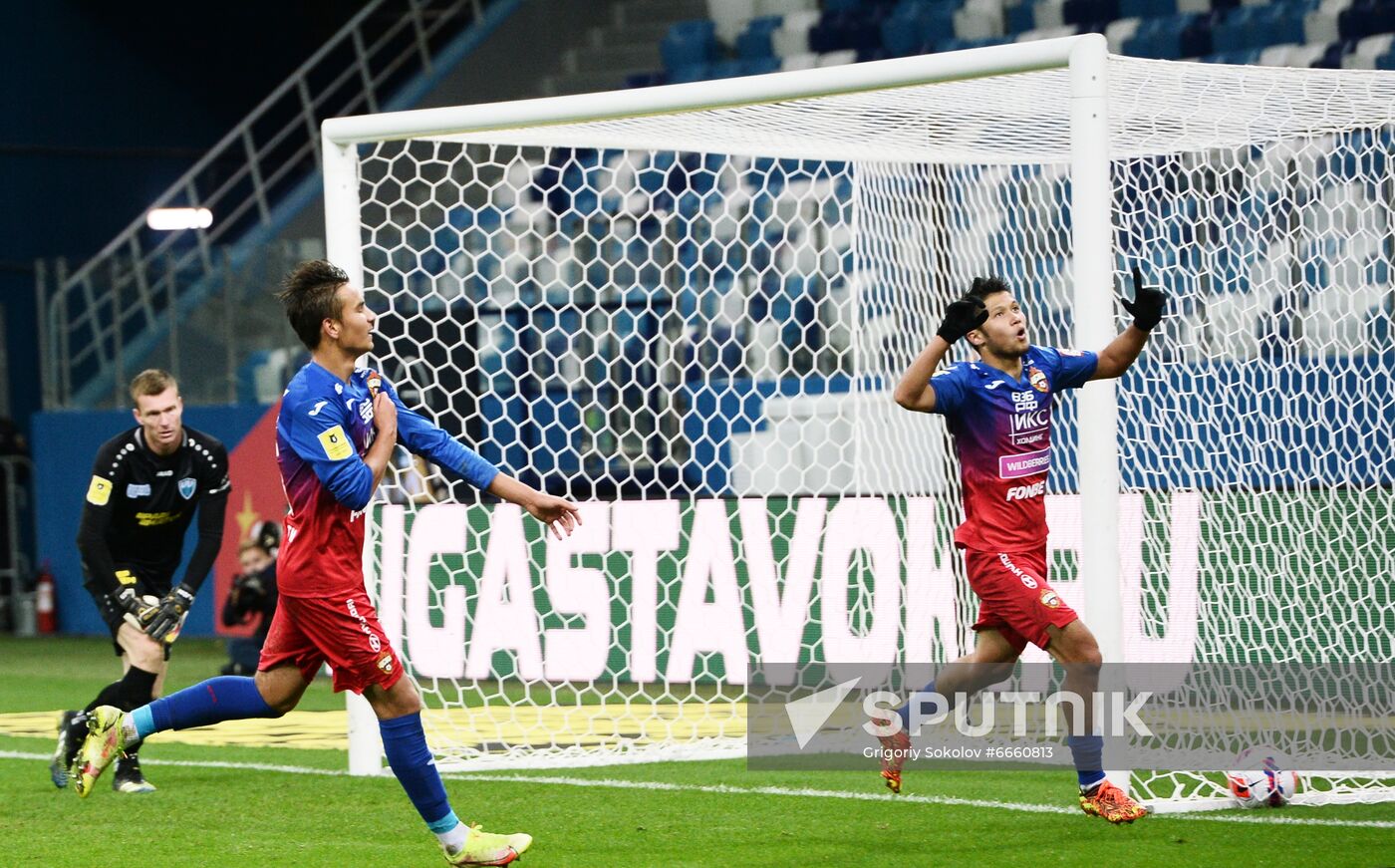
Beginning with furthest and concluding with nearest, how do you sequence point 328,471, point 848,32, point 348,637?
1. point 848,32
2. point 348,637
3. point 328,471

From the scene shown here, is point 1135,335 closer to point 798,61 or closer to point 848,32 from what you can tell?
point 798,61

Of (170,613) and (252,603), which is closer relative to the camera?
(170,613)

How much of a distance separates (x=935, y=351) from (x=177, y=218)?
13933mm

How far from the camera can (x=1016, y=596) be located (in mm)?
5895

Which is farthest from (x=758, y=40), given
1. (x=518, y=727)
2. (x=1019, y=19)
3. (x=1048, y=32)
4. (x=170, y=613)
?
(x=170, y=613)

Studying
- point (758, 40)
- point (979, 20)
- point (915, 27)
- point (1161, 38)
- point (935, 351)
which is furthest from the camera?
point (758, 40)

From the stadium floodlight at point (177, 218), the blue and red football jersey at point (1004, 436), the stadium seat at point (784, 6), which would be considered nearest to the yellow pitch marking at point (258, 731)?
the blue and red football jersey at point (1004, 436)

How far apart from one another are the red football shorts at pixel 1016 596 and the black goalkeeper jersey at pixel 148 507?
10.2ft

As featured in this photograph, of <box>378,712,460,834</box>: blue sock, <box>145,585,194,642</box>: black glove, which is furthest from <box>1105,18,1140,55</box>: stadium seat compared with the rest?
<box>378,712,460,834</box>: blue sock

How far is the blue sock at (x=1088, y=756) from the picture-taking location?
580 centimetres

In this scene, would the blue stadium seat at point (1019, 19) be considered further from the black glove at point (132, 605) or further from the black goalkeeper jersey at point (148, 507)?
the black glove at point (132, 605)

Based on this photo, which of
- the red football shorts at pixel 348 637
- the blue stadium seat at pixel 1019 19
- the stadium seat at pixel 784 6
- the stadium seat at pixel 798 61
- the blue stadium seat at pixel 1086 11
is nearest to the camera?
the red football shorts at pixel 348 637

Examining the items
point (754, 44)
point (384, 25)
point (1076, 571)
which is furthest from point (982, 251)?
point (384, 25)

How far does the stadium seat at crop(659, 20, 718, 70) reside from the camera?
16641 millimetres
